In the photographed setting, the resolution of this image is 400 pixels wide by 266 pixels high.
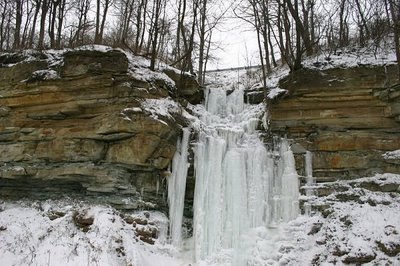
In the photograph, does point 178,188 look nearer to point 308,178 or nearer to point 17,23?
point 308,178

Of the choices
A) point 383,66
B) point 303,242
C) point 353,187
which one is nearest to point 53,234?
point 303,242

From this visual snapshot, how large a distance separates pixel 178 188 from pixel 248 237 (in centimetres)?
247

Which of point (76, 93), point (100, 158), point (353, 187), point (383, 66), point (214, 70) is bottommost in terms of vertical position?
point (353, 187)

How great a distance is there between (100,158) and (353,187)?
722 centimetres

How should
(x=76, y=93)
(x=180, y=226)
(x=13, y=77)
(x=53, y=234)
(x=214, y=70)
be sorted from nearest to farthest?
(x=53, y=234) → (x=180, y=226) → (x=76, y=93) → (x=13, y=77) → (x=214, y=70)

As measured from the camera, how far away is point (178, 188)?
11.5 metres

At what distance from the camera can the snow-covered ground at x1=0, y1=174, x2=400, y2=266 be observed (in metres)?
9.20

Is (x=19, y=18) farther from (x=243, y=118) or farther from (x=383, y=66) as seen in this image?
(x=383, y=66)

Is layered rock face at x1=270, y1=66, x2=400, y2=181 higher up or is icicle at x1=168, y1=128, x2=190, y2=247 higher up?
layered rock face at x1=270, y1=66, x2=400, y2=181

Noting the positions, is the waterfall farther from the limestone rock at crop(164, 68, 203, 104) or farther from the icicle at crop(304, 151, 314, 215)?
the limestone rock at crop(164, 68, 203, 104)

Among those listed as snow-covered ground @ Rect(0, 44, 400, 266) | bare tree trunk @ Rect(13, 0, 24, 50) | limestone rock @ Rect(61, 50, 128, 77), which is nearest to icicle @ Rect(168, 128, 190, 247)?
snow-covered ground @ Rect(0, 44, 400, 266)

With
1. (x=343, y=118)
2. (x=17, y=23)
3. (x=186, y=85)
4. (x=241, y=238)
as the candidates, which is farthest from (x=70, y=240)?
(x=17, y=23)

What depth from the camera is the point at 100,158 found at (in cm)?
1150

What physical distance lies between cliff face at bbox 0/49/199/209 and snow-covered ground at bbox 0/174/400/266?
0.75 meters
